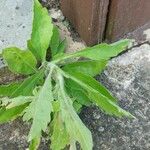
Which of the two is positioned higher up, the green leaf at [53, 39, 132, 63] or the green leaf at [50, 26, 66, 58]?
the green leaf at [50, 26, 66, 58]

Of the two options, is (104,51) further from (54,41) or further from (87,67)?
(54,41)

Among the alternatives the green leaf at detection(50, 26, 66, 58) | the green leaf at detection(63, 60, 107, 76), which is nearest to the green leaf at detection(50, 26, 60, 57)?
the green leaf at detection(50, 26, 66, 58)

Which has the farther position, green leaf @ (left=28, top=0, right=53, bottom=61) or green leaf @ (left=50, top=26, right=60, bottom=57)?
green leaf @ (left=50, top=26, right=60, bottom=57)

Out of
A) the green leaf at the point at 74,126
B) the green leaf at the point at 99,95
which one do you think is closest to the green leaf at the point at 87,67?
the green leaf at the point at 99,95

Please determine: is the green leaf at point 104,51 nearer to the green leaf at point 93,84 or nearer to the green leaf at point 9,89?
the green leaf at point 93,84

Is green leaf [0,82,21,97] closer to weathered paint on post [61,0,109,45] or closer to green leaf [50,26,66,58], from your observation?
green leaf [50,26,66,58]

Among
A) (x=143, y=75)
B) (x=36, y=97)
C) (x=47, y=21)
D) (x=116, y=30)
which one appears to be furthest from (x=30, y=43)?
(x=143, y=75)
